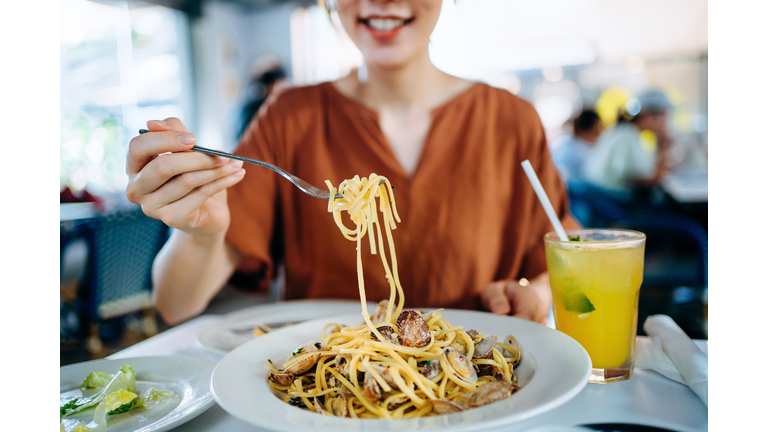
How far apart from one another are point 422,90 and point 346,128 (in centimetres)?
27

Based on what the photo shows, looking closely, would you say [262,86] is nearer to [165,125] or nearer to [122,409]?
[165,125]

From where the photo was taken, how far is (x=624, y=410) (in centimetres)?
72

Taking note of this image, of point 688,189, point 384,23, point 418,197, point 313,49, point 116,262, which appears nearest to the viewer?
point 384,23

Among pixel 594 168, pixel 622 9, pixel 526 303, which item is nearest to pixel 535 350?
pixel 526 303

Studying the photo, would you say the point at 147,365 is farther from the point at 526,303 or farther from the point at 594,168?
the point at 594,168

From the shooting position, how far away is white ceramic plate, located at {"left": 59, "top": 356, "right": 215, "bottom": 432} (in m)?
0.68

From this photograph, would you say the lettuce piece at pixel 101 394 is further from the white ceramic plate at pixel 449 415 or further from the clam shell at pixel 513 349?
the clam shell at pixel 513 349

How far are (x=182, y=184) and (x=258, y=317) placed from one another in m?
0.44

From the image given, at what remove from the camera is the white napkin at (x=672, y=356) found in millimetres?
763

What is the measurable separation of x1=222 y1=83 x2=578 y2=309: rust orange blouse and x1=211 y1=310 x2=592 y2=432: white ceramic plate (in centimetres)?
50

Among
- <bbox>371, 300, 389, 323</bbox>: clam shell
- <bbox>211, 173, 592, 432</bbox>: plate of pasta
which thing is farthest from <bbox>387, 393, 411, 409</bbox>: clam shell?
<bbox>371, 300, 389, 323</bbox>: clam shell

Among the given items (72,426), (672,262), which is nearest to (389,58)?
(72,426)

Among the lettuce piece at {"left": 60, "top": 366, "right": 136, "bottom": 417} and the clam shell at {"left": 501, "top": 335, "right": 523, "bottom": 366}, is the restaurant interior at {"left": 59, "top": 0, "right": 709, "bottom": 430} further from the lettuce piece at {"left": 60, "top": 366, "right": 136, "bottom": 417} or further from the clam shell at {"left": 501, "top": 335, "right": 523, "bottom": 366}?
the clam shell at {"left": 501, "top": 335, "right": 523, "bottom": 366}

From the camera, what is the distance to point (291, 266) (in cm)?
155
